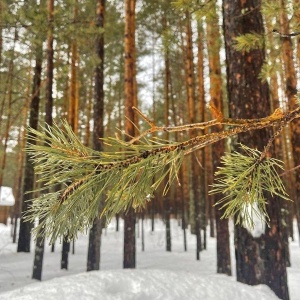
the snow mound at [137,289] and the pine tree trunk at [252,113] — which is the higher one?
the pine tree trunk at [252,113]

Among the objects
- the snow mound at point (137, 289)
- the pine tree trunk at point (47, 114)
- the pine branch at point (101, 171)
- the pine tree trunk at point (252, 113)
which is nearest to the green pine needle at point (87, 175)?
the pine branch at point (101, 171)

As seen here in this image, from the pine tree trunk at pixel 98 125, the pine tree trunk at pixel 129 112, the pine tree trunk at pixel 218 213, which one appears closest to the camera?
the pine tree trunk at pixel 98 125

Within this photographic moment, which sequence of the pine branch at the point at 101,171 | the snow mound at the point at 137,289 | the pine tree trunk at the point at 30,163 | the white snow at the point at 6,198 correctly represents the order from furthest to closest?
the white snow at the point at 6,198, the pine tree trunk at the point at 30,163, the snow mound at the point at 137,289, the pine branch at the point at 101,171

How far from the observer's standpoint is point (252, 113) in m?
4.14

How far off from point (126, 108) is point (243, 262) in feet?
17.5

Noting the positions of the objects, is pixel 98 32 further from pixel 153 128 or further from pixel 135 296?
pixel 153 128

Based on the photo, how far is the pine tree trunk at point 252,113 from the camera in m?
4.05

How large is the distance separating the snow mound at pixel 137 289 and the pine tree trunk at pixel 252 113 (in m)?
0.22

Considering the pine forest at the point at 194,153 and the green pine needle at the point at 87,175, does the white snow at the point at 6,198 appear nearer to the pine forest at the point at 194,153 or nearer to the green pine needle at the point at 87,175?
the pine forest at the point at 194,153

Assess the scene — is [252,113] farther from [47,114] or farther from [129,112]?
[47,114]

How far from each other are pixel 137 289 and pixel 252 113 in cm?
259

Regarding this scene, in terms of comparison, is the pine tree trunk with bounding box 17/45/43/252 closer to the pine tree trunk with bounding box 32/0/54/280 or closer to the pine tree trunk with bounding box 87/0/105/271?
the pine tree trunk with bounding box 32/0/54/280

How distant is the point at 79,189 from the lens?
4.81 ft

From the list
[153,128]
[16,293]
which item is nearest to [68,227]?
[153,128]
